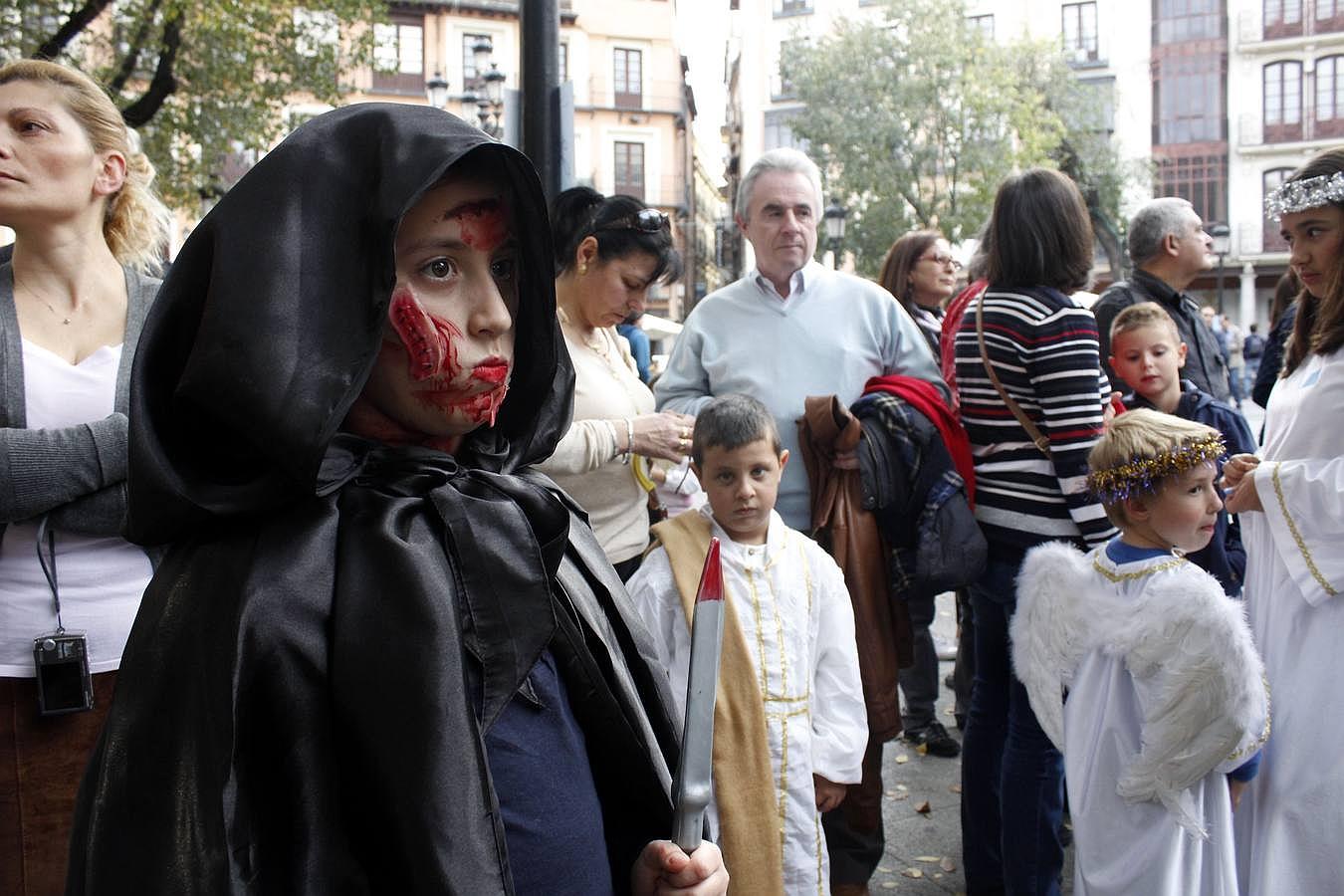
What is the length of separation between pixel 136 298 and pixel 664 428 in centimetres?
148

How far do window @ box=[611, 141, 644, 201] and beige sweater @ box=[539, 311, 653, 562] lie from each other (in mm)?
44438

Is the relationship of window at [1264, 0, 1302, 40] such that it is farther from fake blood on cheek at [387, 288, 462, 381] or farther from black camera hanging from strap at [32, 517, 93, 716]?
fake blood on cheek at [387, 288, 462, 381]

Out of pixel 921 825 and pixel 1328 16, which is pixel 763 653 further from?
pixel 1328 16

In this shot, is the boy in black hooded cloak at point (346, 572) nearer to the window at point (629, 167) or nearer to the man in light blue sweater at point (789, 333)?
the man in light blue sweater at point (789, 333)

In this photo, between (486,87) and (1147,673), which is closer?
(1147,673)

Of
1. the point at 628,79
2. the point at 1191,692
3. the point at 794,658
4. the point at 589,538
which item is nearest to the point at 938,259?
the point at 794,658

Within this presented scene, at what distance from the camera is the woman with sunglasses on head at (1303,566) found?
287cm

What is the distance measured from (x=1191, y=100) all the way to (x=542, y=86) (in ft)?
143

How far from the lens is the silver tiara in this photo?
3.12m

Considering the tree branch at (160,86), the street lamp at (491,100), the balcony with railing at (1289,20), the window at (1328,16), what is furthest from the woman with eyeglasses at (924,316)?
the window at (1328,16)

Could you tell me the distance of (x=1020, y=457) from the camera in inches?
138

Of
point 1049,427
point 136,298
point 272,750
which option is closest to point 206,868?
point 272,750

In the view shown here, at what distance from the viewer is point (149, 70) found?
13.6m

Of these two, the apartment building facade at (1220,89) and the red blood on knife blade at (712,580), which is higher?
the apartment building facade at (1220,89)
